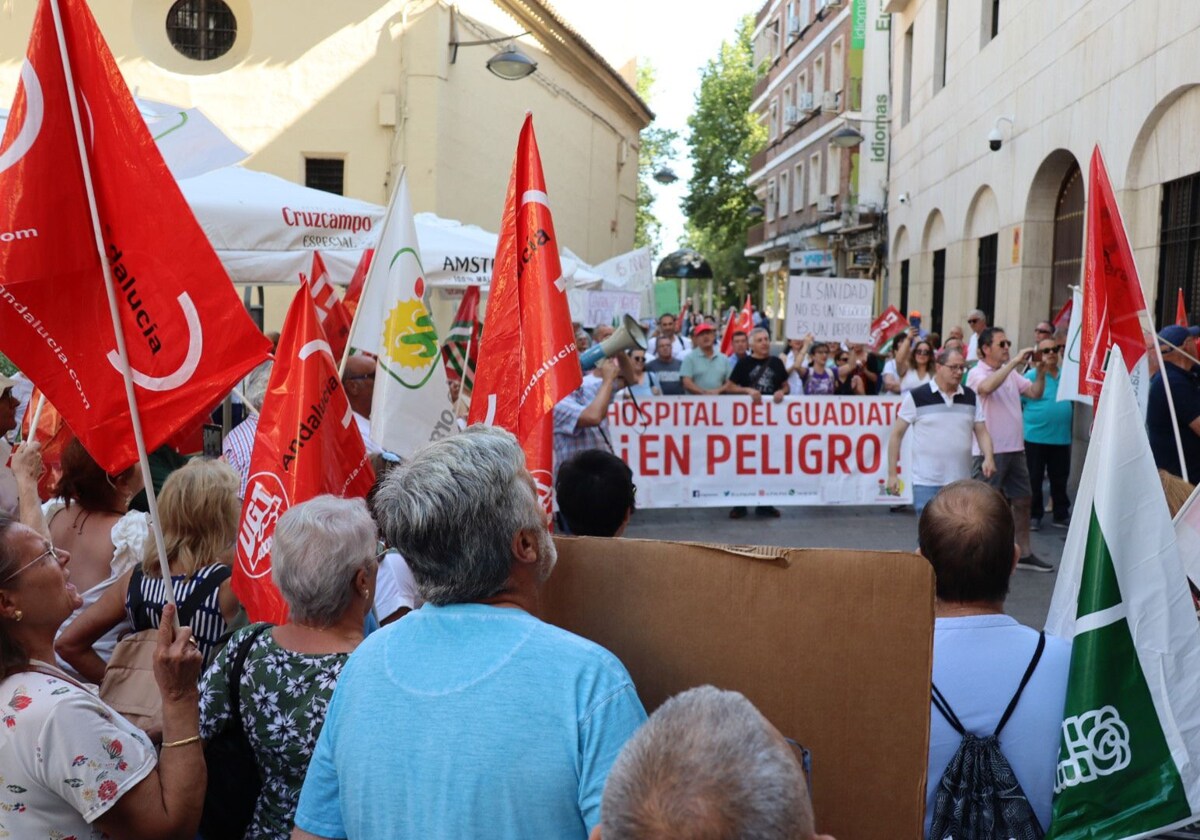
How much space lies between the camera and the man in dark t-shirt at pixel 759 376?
12.1m

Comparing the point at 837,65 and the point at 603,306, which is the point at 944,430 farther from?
the point at 837,65

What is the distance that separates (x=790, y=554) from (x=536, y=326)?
91.0 inches

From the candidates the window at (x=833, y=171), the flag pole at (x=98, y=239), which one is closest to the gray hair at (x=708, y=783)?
the flag pole at (x=98, y=239)

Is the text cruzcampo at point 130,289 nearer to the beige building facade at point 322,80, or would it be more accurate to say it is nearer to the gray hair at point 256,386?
the gray hair at point 256,386

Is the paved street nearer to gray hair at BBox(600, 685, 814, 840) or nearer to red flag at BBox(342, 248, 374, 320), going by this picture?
red flag at BBox(342, 248, 374, 320)

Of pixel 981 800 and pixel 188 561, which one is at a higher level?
pixel 188 561

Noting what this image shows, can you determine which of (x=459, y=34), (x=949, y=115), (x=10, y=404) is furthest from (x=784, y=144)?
(x=10, y=404)

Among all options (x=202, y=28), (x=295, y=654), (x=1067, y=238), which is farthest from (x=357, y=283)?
(x=1067, y=238)

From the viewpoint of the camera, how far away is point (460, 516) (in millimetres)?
2150

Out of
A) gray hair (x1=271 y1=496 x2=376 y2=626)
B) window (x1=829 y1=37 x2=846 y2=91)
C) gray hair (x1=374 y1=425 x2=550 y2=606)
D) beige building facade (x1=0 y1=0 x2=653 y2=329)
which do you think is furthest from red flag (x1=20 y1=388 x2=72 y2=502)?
window (x1=829 y1=37 x2=846 y2=91)

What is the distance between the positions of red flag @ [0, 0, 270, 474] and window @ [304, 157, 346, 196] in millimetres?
15089

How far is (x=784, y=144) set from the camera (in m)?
45.4

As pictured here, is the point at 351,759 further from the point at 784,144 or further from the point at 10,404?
the point at 784,144

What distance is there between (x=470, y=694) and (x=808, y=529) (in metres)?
9.65
